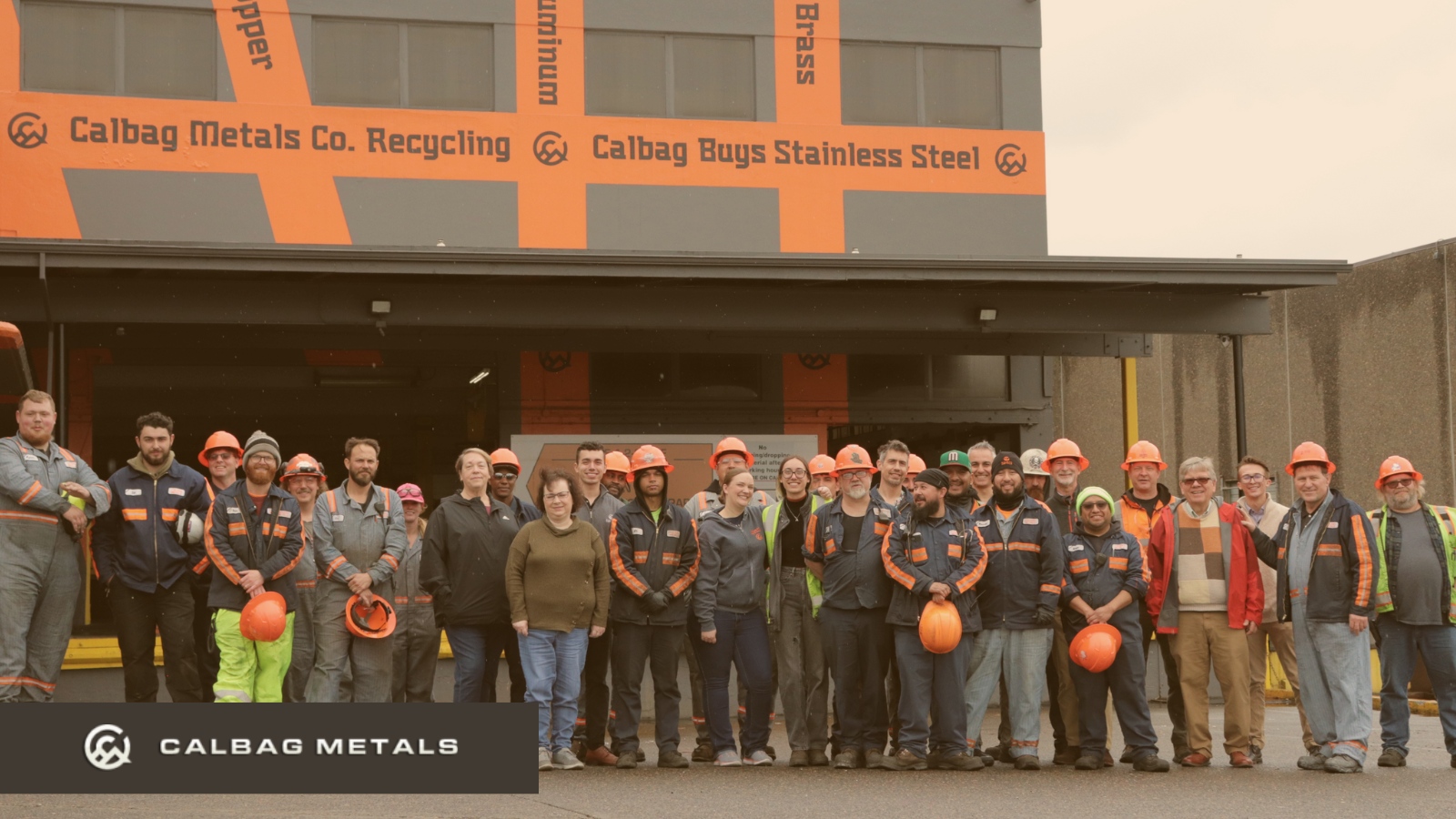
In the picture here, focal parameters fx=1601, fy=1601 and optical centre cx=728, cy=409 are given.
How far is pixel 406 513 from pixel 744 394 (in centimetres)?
634

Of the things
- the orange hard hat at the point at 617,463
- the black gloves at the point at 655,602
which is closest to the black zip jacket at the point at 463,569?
the black gloves at the point at 655,602

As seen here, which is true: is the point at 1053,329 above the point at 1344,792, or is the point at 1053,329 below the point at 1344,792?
above

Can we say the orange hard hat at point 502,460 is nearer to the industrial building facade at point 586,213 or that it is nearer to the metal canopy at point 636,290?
the metal canopy at point 636,290

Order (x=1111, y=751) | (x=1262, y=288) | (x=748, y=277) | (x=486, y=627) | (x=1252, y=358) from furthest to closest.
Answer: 1. (x=1252, y=358)
2. (x=1262, y=288)
3. (x=748, y=277)
4. (x=1111, y=751)
5. (x=486, y=627)

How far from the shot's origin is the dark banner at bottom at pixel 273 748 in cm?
502

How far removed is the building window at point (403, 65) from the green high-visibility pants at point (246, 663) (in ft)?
27.1

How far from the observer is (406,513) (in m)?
10.7

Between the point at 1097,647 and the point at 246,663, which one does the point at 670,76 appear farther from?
the point at 246,663

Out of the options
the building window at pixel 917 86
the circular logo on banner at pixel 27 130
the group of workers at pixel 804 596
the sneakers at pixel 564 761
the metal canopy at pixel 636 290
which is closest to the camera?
the sneakers at pixel 564 761

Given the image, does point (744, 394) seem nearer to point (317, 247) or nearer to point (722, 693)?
point (317, 247)

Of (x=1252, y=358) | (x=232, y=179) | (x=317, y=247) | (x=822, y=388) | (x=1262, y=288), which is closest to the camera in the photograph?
(x=317, y=247)

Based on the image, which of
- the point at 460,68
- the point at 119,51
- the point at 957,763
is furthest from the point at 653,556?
the point at 119,51

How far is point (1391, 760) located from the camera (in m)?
9.33

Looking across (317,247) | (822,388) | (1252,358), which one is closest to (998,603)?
(317,247)
